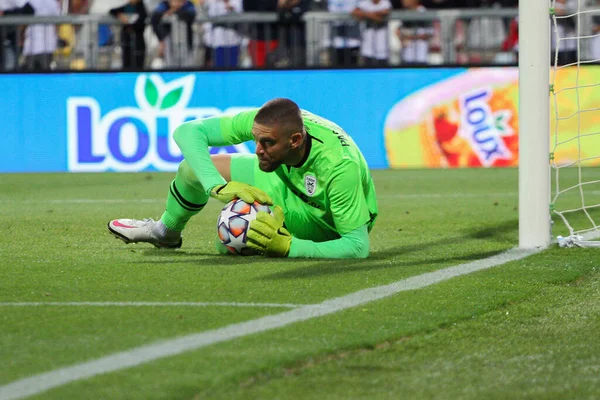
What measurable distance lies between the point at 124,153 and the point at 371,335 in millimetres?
11020

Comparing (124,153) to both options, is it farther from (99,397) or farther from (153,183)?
(99,397)

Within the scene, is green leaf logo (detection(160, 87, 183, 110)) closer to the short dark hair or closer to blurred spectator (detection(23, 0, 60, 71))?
blurred spectator (detection(23, 0, 60, 71))

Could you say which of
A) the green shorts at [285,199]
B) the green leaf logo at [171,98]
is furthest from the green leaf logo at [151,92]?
the green shorts at [285,199]

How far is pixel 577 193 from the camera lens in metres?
11.2

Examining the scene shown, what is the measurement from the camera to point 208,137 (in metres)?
6.18

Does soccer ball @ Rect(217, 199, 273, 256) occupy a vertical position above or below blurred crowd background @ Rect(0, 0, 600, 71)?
below

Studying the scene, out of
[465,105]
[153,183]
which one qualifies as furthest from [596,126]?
[153,183]

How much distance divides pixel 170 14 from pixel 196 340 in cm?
1236

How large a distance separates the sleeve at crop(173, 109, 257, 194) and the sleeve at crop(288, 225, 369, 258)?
1.83 ft

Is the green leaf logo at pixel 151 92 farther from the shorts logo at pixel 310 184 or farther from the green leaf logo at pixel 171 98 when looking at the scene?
the shorts logo at pixel 310 184

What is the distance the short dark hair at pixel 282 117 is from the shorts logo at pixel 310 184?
30 cm

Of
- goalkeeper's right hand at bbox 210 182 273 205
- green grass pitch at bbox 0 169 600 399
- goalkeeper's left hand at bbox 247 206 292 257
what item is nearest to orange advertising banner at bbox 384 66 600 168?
green grass pitch at bbox 0 169 600 399

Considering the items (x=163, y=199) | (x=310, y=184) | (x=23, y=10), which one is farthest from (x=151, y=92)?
(x=310, y=184)

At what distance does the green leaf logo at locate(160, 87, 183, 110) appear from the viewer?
14.7m
